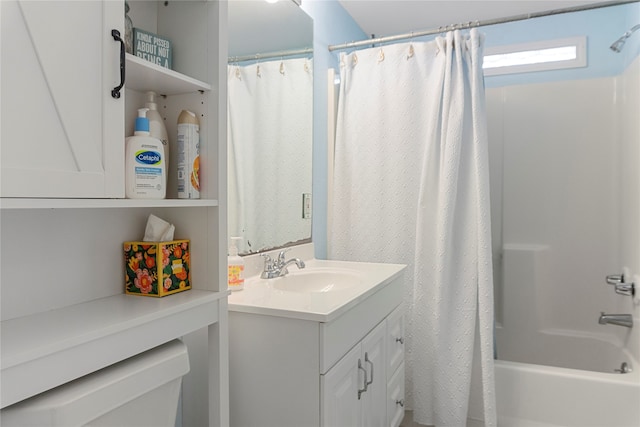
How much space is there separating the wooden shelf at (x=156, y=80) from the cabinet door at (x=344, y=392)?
2.73 ft

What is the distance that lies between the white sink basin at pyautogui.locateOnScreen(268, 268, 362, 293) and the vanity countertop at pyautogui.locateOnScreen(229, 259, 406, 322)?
0.04 m

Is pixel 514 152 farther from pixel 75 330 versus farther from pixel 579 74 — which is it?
pixel 75 330

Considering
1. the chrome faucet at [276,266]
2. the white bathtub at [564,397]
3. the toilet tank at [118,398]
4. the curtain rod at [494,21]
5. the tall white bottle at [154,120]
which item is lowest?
the white bathtub at [564,397]

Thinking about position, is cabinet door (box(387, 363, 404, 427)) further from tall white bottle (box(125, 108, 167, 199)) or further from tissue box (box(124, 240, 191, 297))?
tall white bottle (box(125, 108, 167, 199))

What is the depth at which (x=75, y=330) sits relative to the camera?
755 millimetres

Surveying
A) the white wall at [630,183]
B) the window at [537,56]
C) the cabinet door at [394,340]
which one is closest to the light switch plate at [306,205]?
the cabinet door at [394,340]

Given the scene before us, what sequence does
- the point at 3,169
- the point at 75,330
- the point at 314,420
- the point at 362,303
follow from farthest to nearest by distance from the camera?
the point at 362,303 → the point at 314,420 → the point at 75,330 → the point at 3,169

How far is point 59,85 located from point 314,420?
1002 millimetres

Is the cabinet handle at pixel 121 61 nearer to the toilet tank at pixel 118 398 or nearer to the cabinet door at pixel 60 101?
the cabinet door at pixel 60 101

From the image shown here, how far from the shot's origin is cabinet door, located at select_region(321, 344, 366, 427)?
1.19 meters

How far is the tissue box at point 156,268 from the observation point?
1.00 metres

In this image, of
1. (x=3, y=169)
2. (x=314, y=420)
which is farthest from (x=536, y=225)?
(x=3, y=169)

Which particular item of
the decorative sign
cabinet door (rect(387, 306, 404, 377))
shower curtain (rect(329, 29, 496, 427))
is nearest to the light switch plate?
shower curtain (rect(329, 29, 496, 427))

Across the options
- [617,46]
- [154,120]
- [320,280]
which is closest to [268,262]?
[320,280]
